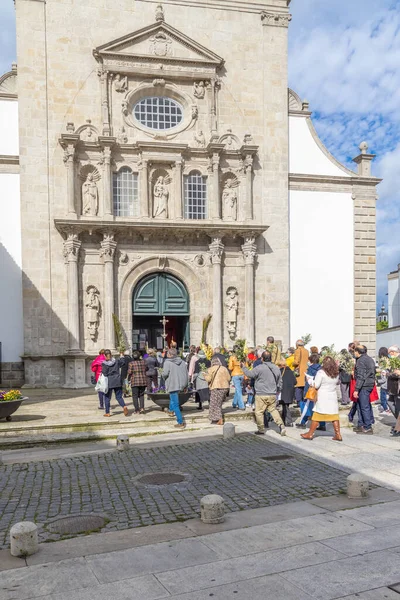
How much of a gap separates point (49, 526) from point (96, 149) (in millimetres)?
17467

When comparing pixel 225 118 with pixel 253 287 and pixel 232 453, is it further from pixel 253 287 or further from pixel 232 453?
pixel 232 453

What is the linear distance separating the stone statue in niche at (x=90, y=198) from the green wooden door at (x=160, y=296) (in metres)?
3.27

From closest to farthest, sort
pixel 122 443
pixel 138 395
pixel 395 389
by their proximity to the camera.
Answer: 1. pixel 122 443
2. pixel 395 389
3. pixel 138 395

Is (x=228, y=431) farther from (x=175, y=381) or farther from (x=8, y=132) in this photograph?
(x=8, y=132)

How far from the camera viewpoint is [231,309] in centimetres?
2283

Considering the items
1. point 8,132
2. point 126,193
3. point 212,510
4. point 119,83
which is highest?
point 119,83

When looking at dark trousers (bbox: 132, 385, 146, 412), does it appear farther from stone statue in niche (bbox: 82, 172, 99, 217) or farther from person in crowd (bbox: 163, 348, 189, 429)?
stone statue in niche (bbox: 82, 172, 99, 217)

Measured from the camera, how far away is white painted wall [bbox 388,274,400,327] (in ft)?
147

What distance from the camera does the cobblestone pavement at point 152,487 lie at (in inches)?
287

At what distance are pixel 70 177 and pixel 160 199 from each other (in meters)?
3.49

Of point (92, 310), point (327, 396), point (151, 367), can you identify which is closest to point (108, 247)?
point (92, 310)

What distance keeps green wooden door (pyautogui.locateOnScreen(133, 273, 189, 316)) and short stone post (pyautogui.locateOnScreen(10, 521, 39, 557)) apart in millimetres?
16728

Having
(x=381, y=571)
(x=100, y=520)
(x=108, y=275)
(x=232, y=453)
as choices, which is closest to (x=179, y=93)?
(x=108, y=275)

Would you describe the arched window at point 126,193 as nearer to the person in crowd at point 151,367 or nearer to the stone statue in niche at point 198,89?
the stone statue in niche at point 198,89
